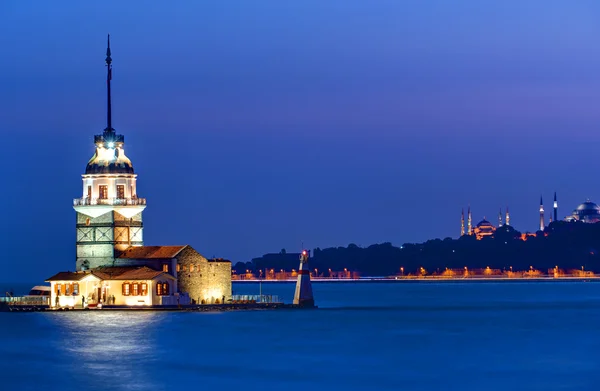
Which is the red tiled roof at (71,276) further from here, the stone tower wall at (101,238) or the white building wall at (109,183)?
the white building wall at (109,183)

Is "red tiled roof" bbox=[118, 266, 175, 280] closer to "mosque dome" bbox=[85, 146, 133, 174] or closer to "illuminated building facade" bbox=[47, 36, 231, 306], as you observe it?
"illuminated building facade" bbox=[47, 36, 231, 306]

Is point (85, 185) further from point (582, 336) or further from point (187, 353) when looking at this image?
point (582, 336)

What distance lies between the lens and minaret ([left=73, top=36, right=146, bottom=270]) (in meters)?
92.9

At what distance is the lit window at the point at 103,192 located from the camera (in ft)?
307

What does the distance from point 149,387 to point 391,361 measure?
46.9 ft

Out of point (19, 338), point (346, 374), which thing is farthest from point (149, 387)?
point (19, 338)

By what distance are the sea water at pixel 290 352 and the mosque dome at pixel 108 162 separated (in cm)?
901

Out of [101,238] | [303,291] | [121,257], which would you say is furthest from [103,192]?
[303,291]

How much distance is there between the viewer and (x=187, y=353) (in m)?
71.6

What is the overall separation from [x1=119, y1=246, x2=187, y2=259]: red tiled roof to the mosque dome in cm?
505

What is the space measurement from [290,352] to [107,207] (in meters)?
24.1

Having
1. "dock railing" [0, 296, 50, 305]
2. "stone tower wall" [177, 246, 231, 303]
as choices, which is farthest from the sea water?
"stone tower wall" [177, 246, 231, 303]

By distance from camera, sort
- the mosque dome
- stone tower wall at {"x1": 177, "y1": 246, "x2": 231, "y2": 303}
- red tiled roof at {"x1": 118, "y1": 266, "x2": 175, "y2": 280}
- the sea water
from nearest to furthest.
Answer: the sea water → red tiled roof at {"x1": 118, "y1": 266, "x2": 175, "y2": 280} → stone tower wall at {"x1": 177, "y1": 246, "x2": 231, "y2": 303} → the mosque dome

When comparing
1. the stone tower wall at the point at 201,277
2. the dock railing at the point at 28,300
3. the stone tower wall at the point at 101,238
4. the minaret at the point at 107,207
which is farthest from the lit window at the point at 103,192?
the dock railing at the point at 28,300
